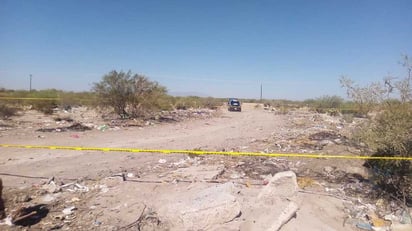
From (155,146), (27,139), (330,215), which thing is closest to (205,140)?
(155,146)

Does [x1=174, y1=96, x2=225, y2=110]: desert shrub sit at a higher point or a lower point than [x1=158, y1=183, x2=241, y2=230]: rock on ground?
higher

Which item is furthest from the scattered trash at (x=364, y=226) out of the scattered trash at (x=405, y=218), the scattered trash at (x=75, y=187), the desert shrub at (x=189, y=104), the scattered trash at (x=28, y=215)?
the desert shrub at (x=189, y=104)

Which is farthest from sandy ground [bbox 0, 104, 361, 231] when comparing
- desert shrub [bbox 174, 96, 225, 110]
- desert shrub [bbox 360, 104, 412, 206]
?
desert shrub [bbox 174, 96, 225, 110]

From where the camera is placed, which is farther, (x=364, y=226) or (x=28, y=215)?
(x=364, y=226)

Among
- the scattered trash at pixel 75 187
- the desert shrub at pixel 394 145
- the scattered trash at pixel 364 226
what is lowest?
the scattered trash at pixel 364 226

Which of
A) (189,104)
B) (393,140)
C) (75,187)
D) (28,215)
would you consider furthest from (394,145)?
(189,104)

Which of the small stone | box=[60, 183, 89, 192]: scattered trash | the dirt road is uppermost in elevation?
the dirt road

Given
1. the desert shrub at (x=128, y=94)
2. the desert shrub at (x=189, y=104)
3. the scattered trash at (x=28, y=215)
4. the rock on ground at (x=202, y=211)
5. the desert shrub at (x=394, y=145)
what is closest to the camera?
the rock on ground at (x=202, y=211)

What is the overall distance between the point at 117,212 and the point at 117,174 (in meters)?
1.96

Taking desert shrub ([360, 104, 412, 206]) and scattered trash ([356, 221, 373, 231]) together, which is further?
desert shrub ([360, 104, 412, 206])

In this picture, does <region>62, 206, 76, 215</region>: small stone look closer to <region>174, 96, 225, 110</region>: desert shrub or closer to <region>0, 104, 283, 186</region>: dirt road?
<region>0, 104, 283, 186</region>: dirt road

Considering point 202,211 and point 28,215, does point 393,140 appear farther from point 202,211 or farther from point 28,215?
point 28,215

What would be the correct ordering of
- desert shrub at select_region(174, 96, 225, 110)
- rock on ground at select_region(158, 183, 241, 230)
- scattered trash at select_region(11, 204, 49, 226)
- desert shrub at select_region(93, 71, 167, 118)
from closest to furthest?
1. rock on ground at select_region(158, 183, 241, 230)
2. scattered trash at select_region(11, 204, 49, 226)
3. desert shrub at select_region(93, 71, 167, 118)
4. desert shrub at select_region(174, 96, 225, 110)

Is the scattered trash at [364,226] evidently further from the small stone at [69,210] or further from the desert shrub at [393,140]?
the small stone at [69,210]
